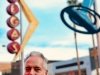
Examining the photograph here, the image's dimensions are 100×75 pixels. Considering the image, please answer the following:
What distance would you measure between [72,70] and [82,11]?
54794 millimetres

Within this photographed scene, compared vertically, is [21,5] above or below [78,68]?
above

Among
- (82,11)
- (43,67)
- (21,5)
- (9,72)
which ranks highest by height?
(21,5)

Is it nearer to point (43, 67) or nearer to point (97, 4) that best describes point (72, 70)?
point (97, 4)

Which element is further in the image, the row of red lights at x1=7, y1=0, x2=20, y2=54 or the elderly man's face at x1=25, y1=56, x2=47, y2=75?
the row of red lights at x1=7, y1=0, x2=20, y2=54

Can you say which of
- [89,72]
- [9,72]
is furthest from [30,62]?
[9,72]

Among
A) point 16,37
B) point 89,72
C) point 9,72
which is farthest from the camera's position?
point 9,72

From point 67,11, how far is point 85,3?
97cm

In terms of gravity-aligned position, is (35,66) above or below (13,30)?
below

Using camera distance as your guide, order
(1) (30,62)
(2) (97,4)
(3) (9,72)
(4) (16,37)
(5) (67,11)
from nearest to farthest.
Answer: (1) (30,62), (5) (67,11), (2) (97,4), (4) (16,37), (3) (9,72)

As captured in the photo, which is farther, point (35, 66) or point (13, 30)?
point (13, 30)

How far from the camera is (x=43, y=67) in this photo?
5305 millimetres

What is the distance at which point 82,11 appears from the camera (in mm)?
8414

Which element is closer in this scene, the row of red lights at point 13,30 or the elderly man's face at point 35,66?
the elderly man's face at point 35,66

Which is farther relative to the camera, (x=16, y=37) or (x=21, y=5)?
(x=16, y=37)
